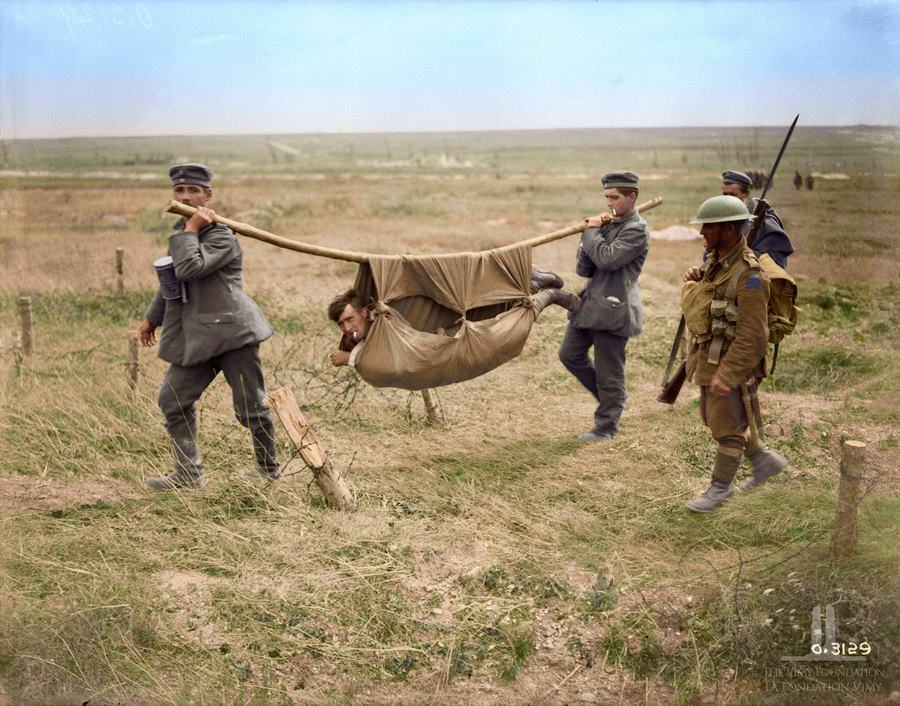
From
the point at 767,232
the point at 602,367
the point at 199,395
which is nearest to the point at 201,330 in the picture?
the point at 199,395

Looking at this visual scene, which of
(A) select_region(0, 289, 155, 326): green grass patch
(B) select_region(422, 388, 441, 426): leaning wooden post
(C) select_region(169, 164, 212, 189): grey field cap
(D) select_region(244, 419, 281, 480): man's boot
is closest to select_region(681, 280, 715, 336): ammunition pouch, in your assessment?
(B) select_region(422, 388, 441, 426): leaning wooden post

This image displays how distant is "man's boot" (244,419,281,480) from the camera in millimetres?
5707

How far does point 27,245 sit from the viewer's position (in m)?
17.6

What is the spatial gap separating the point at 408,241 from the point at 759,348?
53.8 feet

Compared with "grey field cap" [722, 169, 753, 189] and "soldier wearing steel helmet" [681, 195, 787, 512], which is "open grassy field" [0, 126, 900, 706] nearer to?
"soldier wearing steel helmet" [681, 195, 787, 512]

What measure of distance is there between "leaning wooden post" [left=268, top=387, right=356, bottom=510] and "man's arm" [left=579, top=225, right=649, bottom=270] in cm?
256

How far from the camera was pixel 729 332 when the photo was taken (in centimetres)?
495

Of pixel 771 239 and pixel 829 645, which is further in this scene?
pixel 771 239

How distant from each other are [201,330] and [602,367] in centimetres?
313

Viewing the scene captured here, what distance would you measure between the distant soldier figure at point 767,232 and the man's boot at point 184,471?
437 cm

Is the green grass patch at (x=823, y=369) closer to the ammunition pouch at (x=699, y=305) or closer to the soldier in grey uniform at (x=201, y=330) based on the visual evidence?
the ammunition pouch at (x=699, y=305)

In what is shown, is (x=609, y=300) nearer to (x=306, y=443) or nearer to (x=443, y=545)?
(x=443, y=545)

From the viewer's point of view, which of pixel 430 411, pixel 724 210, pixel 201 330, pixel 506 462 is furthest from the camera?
pixel 430 411

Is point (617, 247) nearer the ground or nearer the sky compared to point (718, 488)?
nearer the sky
